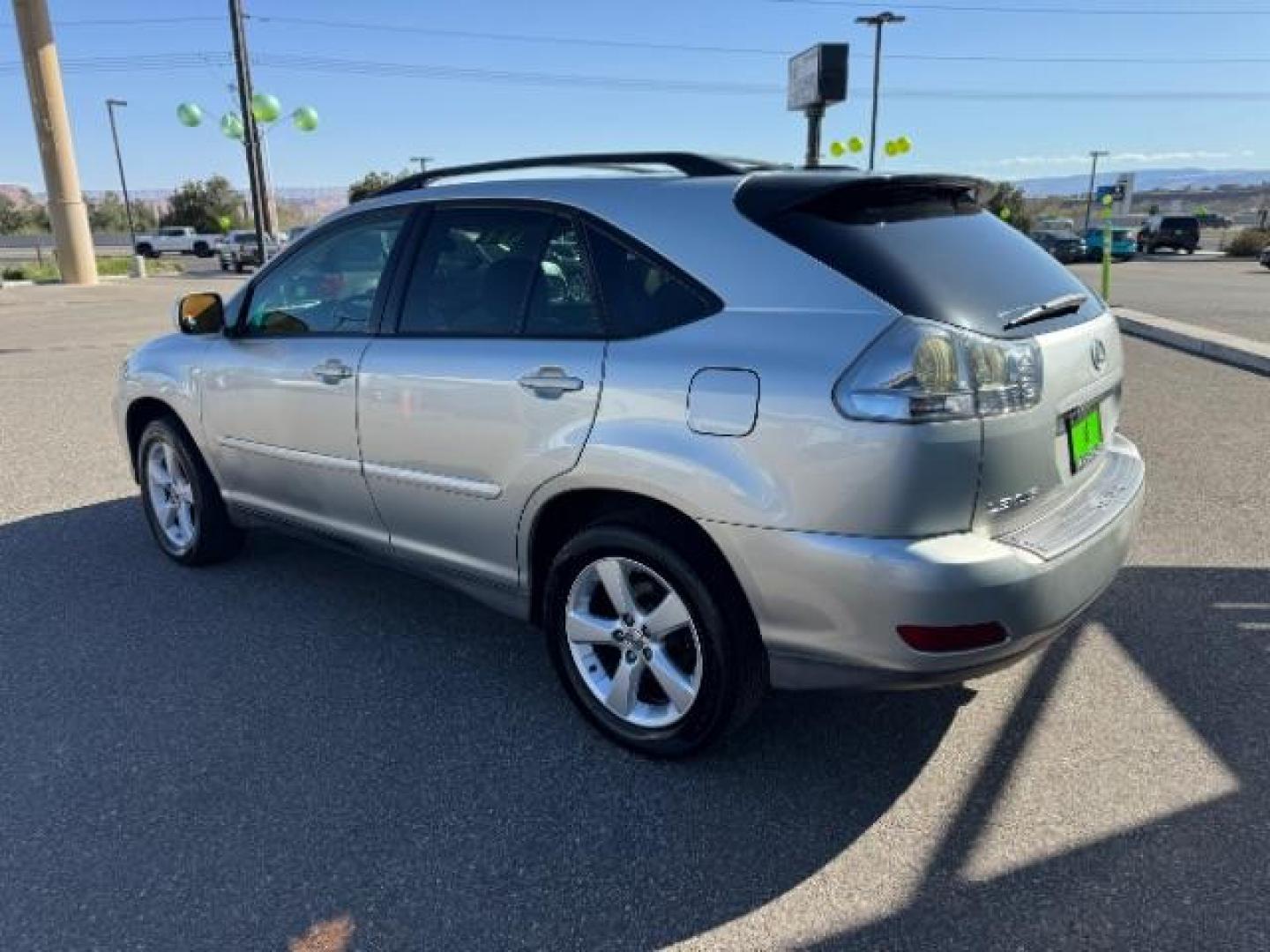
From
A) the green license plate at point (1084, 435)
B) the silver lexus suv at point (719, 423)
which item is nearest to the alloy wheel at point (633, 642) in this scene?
Answer: the silver lexus suv at point (719, 423)

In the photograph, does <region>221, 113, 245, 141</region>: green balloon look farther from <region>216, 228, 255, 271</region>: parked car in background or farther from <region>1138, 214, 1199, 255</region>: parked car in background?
<region>1138, 214, 1199, 255</region>: parked car in background

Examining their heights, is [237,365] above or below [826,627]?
above

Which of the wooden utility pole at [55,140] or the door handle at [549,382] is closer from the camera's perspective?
the door handle at [549,382]

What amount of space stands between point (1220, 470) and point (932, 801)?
14.3 ft

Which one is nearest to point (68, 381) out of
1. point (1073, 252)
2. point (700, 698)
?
point (700, 698)

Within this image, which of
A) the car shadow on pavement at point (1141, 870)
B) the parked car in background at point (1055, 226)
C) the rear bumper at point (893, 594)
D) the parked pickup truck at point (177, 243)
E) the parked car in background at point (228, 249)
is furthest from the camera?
the parked pickup truck at point (177, 243)

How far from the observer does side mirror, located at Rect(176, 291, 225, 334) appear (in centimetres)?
428

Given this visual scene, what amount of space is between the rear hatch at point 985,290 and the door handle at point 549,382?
2.33 feet

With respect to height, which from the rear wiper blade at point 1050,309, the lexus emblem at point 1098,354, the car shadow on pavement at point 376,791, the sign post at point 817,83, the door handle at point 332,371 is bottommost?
the car shadow on pavement at point 376,791

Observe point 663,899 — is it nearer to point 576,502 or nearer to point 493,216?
point 576,502

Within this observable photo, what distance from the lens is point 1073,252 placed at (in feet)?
124

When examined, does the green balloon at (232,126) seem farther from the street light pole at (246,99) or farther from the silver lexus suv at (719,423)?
the silver lexus suv at (719,423)

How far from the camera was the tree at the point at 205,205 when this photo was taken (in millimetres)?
69500

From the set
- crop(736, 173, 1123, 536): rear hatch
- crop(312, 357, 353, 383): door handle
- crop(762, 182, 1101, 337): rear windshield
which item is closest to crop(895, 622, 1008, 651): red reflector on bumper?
crop(736, 173, 1123, 536): rear hatch
